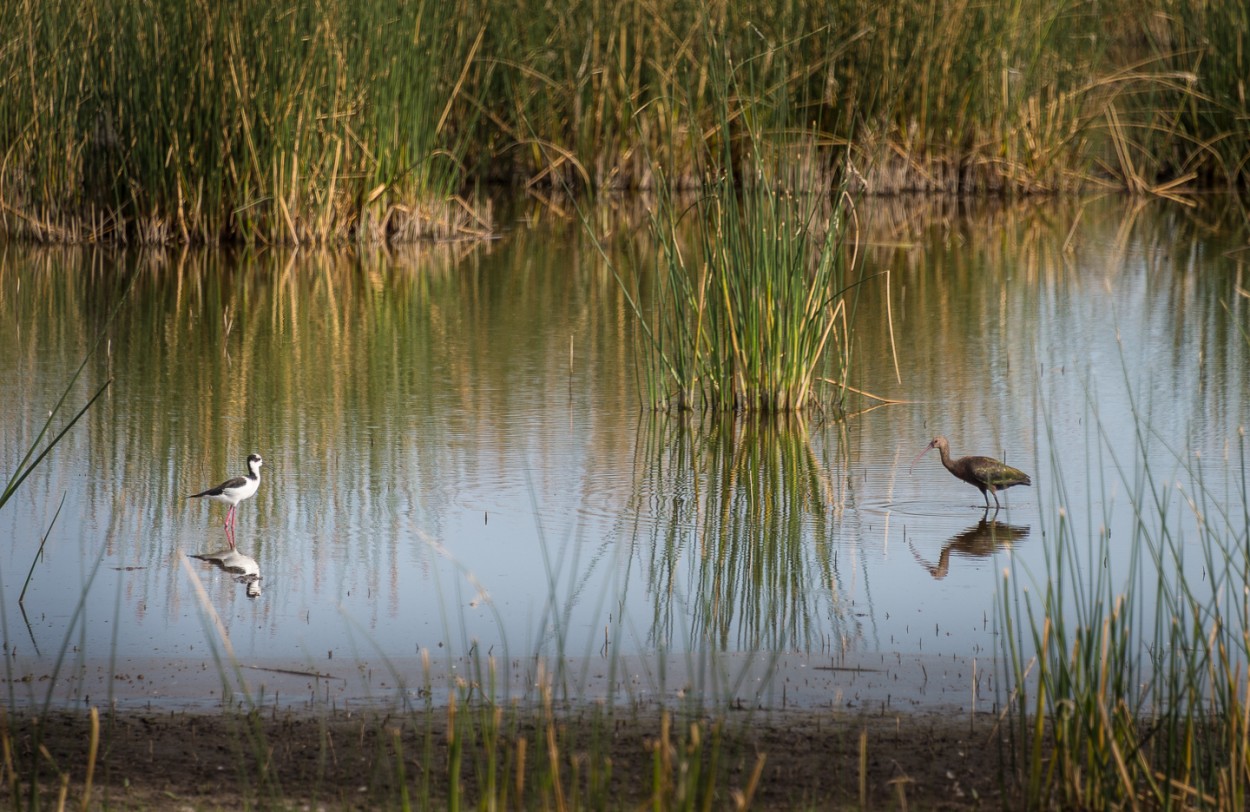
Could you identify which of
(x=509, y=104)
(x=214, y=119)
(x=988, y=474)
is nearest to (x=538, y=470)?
(x=988, y=474)

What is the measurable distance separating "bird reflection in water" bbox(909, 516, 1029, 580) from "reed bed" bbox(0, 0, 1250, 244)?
3.70m

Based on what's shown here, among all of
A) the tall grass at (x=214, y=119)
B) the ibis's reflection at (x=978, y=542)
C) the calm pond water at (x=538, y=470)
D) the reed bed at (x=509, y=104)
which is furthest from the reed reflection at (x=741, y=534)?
the tall grass at (x=214, y=119)

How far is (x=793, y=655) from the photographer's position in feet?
13.0

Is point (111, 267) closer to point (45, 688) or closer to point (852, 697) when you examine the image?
point (45, 688)

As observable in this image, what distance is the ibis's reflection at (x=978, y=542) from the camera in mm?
4750

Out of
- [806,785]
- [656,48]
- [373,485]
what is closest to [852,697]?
[806,785]

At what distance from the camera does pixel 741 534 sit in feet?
16.7

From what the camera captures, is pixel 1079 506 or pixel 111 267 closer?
pixel 1079 506

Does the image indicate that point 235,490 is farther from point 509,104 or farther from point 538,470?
point 509,104

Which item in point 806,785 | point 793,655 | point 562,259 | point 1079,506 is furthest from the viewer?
point 562,259

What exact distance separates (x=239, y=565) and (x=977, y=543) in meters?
2.00

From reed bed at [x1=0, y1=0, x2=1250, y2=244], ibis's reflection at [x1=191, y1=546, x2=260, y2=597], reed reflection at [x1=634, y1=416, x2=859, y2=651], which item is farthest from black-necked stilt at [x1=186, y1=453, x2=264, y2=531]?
reed bed at [x1=0, y1=0, x2=1250, y2=244]

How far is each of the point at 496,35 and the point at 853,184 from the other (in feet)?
10.3

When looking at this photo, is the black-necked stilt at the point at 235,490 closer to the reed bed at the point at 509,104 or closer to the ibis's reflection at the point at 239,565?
the ibis's reflection at the point at 239,565
